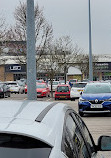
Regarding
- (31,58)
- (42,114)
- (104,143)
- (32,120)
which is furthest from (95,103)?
(32,120)

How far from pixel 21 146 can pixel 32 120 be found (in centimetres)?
32

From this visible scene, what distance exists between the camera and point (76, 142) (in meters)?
2.85

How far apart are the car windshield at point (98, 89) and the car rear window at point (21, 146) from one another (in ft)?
48.5

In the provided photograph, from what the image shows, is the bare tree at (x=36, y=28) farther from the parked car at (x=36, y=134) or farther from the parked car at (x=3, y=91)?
the parked car at (x=36, y=134)

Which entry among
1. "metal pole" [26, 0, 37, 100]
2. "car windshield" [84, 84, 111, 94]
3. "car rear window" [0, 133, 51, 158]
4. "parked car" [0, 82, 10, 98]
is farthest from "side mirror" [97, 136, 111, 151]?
"parked car" [0, 82, 10, 98]

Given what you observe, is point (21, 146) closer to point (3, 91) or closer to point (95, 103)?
point (95, 103)

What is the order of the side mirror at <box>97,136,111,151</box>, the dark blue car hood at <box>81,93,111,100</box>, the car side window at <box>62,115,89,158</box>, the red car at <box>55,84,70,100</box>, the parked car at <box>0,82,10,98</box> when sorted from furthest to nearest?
1. the parked car at <box>0,82,10,98</box>
2. the red car at <box>55,84,70,100</box>
3. the dark blue car hood at <box>81,93,111,100</box>
4. the side mirror at <box>97,136,111,151</box>
5. the car side window at <box>62,115,89,158</box>

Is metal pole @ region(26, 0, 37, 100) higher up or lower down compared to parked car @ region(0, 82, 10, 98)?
higher up

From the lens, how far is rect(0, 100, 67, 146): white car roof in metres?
2.19

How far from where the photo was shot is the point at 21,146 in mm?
2168

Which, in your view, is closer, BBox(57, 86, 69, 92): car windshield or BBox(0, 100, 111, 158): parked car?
BBox(0, 100, 111, 158): parked car

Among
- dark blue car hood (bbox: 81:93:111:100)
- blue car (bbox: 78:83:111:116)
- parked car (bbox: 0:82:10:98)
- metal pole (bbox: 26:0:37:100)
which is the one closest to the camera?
metal pole (bbox: 26:0:37:100)

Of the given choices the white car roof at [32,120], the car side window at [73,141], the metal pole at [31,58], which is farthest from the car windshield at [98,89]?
the white car roof at [32,120]

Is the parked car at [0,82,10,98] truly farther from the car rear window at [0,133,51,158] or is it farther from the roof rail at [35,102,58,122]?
the car rear window at [0,133,51,158]
